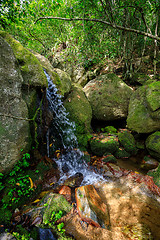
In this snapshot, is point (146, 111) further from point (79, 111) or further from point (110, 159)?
point (79, 111)

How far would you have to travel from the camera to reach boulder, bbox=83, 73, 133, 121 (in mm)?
6543

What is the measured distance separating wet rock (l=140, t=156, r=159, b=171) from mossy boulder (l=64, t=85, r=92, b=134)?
2.71 meters

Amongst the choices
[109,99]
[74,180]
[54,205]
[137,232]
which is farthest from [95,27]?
[137,232]

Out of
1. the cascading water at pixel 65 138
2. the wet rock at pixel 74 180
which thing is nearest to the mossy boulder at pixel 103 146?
the cascading water at pixel 65 138

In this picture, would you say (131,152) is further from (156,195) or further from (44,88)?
(44,88)

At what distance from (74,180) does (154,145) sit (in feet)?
10.9

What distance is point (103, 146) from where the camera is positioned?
191 inches

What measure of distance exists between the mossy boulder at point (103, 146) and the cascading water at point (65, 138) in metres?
0.63

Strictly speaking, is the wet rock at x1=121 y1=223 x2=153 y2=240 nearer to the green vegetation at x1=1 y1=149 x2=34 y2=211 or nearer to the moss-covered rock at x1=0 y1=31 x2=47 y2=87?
the green vegetation at x1=1 y1=149 x2=34 y2=211

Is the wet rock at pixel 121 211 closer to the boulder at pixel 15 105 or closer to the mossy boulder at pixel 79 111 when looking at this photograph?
the boulder at pixel 15 105

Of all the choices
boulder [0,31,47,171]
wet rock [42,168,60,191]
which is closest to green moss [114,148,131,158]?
wet rock [42,168,60,191]

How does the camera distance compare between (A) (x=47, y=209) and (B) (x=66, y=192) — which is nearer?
(A) (x=47, y=209)

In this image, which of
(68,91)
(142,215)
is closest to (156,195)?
(142,215)

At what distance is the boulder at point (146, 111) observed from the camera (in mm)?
5051
